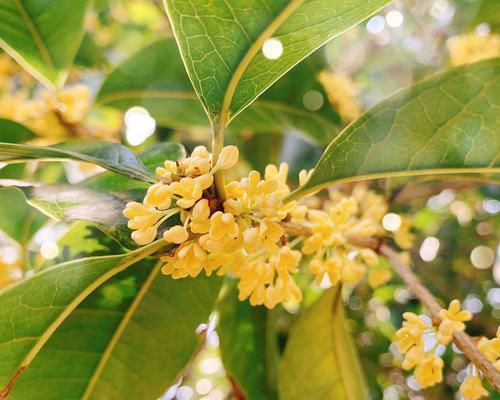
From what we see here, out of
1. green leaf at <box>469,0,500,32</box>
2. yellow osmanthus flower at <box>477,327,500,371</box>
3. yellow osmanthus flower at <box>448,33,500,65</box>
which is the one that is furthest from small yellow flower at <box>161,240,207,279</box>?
green leaf at <box>469,0,500,32</box>

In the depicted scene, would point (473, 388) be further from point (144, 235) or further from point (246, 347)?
point (246, 347)

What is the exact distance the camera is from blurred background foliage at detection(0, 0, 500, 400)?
1734mm

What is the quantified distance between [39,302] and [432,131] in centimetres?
70

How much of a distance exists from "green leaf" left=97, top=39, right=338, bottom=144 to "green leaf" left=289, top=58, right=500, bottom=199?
0.80 metres

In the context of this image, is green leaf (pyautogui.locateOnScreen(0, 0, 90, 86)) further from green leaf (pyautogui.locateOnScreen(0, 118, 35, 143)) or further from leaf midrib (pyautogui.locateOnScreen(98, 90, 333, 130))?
leaf midrib (pyautogui.locateOnScreen(98, 90, 333, 130))

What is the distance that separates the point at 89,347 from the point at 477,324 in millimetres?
1814

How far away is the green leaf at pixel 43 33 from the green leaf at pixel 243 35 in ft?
1.91

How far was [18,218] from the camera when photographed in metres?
1.57

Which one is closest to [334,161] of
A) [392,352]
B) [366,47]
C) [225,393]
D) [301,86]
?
[301,86]

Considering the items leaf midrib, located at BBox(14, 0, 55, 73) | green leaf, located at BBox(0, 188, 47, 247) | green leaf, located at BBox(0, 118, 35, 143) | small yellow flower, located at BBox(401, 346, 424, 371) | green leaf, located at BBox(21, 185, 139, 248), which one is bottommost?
small yellow flower, located at BBox(401, 346, 424, 371)

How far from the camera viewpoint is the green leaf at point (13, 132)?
143cm

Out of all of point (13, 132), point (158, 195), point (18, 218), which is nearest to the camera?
A: point (158, 195)

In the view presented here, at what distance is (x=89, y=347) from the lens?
1.13 meters

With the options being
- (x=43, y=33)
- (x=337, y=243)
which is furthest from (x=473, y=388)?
(x=43, y=33)
